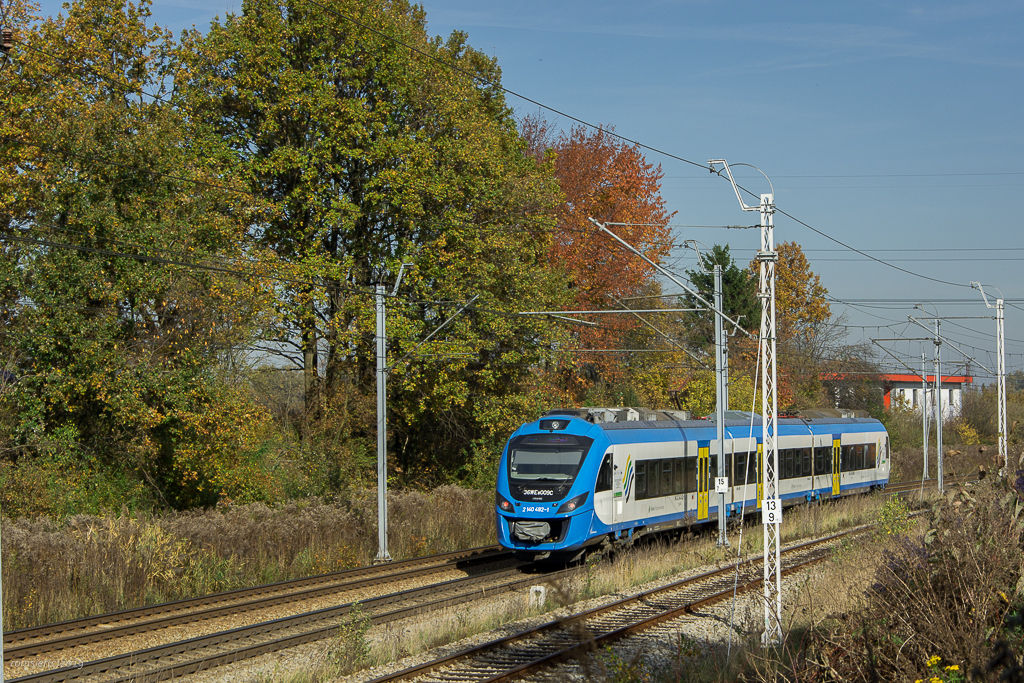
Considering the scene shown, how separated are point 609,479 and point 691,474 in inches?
162

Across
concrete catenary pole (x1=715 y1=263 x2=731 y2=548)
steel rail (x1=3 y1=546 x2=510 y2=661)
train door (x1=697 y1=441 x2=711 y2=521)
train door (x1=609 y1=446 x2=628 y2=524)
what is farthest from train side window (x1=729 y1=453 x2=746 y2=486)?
steel rail (x1=3 y1=546 x2=510 y2=661)

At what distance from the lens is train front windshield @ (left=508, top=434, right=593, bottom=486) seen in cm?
1825

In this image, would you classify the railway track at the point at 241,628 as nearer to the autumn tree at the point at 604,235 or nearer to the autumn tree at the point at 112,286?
the autumn tree at the point at 112,286

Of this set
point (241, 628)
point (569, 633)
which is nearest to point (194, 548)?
point (241, 628)

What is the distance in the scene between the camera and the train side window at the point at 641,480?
1988cm

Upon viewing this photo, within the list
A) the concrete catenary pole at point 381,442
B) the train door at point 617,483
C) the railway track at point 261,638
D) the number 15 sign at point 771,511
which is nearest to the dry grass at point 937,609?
the number 15 sign at point 771,511

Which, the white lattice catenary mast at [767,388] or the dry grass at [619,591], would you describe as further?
the white lattice catenary mast at [767,388]

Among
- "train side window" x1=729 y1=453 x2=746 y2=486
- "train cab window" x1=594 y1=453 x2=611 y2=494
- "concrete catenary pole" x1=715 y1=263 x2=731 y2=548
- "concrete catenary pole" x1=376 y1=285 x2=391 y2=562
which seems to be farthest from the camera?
"train side window" x1=729 y1=453 x2=746 y2=486

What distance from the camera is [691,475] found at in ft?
72.6

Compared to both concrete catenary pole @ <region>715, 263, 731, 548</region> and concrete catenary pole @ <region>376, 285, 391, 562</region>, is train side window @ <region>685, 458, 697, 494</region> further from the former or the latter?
concrete catenary pole @ <region>376, 285, 391, 562</region>

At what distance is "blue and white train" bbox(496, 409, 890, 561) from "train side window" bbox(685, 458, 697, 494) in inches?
0.9

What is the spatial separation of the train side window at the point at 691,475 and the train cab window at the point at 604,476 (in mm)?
3853

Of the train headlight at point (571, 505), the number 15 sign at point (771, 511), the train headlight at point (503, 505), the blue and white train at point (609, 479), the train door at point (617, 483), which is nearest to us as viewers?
the number 15 sign at point (771, 511)

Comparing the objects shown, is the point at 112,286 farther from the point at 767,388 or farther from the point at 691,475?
the point at 767,388
